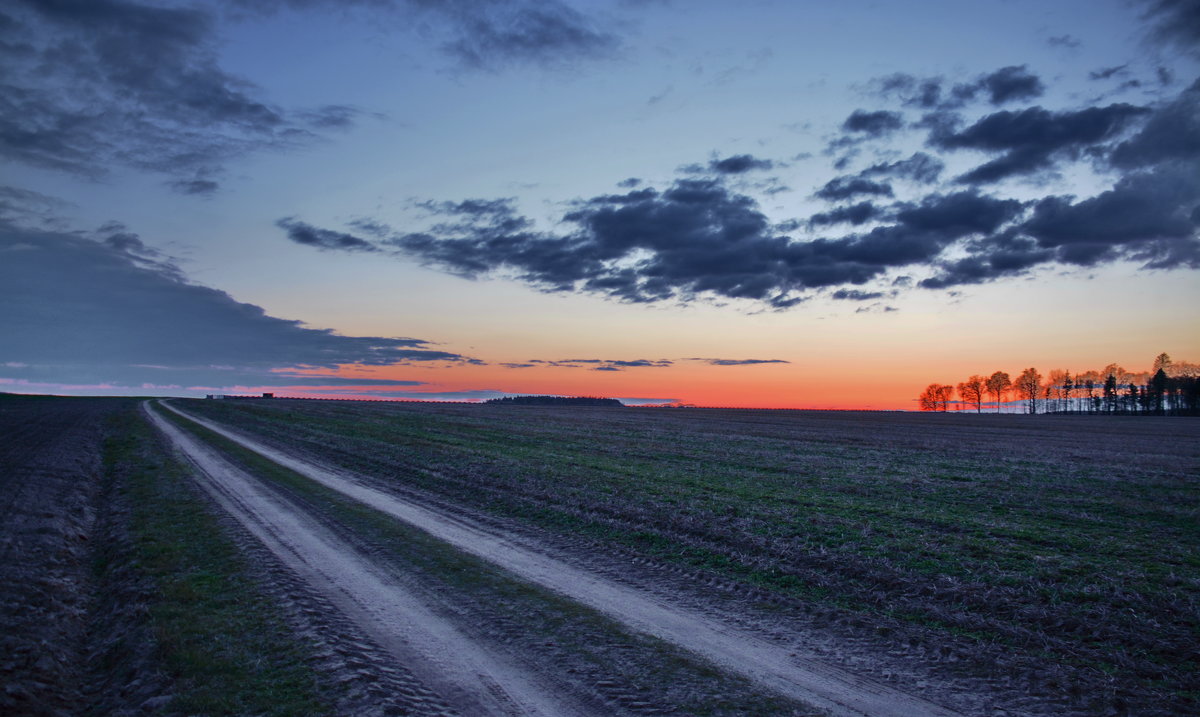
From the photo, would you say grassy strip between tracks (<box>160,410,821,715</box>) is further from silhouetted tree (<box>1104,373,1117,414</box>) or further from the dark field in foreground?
silhouetted tree (<box>1104,373,1117,414</box>)

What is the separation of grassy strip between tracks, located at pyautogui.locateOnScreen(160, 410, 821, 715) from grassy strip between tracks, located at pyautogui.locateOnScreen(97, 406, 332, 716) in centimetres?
221

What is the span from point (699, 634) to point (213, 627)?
6326 mm

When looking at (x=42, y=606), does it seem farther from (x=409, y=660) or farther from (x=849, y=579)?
(x=849, y=579)

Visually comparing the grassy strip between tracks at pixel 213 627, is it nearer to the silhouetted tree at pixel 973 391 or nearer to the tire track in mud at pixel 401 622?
the tire track in mud at pixel 401 622

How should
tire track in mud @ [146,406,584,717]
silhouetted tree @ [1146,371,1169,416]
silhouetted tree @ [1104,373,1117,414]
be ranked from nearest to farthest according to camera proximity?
1. tire track in mud @ [146,406,584,717]
2. silhouetted tree @ [1146,371,1169,416]
3. silhouetted tree @ [1104,373,1117,414]

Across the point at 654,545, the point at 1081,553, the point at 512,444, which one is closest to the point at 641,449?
the point at 512,444

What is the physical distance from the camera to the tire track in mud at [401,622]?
19.3 ft

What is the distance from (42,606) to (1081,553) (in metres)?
17.7

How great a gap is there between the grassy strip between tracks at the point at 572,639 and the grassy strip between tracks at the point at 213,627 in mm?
2208

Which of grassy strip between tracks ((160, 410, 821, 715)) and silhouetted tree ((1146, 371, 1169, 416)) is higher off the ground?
silhouetted tree ((1146, 371, 1169, 416))

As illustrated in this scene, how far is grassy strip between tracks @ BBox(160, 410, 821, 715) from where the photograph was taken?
19.5 ft

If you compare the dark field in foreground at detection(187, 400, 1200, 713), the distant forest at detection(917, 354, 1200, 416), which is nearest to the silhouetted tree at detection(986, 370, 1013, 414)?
the distant forest at detection(917, 354, 1200, 416)

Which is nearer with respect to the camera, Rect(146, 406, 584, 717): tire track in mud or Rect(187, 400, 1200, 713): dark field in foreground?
Rect(146, 406, 584, 717): tire track in mud

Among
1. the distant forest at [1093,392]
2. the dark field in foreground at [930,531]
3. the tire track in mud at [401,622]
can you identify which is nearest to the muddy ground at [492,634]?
the tire track in mud at [401,622]
